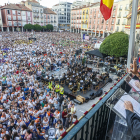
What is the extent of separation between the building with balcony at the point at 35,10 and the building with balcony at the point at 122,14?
119ft

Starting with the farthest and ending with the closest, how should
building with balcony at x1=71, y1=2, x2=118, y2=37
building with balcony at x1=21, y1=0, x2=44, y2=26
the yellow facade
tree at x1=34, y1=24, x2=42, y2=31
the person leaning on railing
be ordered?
building with balcony at x1=21, y1=0, x2=44, y2=26 < the yellow facade < tree at x1=34, y1=24, x2=42, y2=31 < building with balcony at x1=71, y1=2, x2=118, y2=37 < the person leaning on railing

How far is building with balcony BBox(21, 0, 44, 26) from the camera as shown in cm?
5657

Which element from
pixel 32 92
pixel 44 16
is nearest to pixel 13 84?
pixel 32 92

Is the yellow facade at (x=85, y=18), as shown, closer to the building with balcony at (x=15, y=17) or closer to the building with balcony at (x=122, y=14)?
the building with balcony at (x=122, y=14)

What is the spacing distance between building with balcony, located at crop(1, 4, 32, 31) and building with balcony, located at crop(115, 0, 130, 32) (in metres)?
38.0

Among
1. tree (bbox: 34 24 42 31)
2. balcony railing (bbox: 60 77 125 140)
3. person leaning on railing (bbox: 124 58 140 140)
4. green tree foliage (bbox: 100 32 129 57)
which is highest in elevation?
tree (bbox: 34 24 42 31)

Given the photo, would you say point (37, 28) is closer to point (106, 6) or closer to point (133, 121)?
point (106, 6)

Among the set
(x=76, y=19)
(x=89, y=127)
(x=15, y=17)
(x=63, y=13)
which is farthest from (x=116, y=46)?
(x=63, y=13)

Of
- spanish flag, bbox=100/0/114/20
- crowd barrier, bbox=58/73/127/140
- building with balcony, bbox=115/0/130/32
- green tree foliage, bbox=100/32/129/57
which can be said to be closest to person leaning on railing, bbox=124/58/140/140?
crowd barrier, bbox=58/73/127/140

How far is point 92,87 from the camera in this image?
12.2 meters

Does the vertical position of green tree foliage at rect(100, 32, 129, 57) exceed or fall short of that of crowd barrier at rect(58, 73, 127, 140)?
it exceeds it

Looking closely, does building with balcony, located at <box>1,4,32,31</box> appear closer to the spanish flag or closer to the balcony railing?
the spanish flag

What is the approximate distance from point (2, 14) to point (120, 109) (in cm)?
6109

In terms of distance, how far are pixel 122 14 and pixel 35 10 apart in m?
38.6
